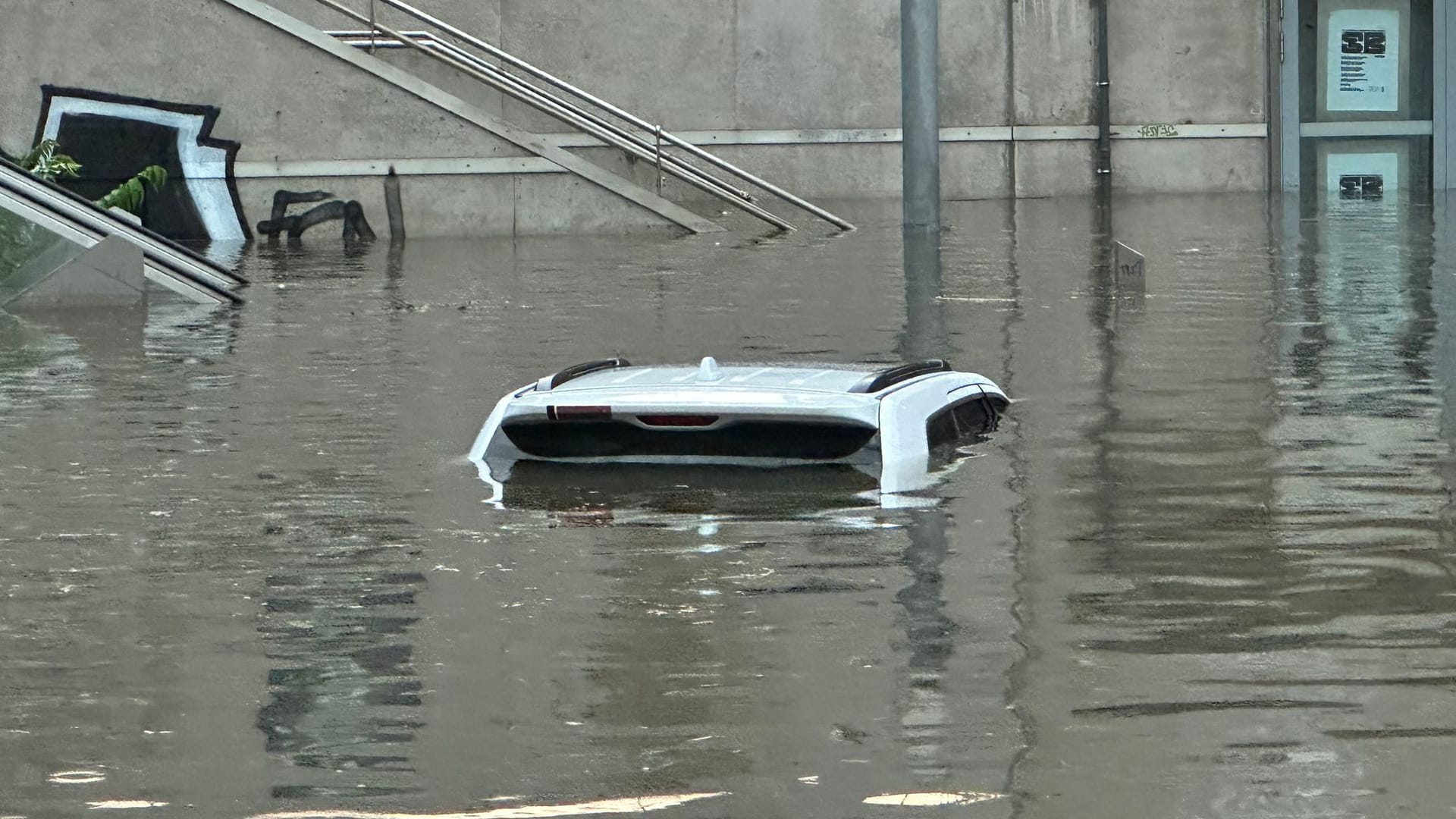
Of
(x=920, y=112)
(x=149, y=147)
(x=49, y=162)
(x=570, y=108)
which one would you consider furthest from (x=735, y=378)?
(x=570, y=108)

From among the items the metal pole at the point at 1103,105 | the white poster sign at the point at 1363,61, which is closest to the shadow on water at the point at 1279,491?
the metal pole at the point at 1103,105

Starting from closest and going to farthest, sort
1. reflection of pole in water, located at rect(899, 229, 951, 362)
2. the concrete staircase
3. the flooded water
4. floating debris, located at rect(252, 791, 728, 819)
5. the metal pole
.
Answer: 1. floating debris, located at rect(252, 791, 728, 819)
2. the flooded water
3. reflection of pole in water, located at rect(899, 229, 951, 362)
4. the concrete staircase
5. the metal pole

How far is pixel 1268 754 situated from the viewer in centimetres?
485

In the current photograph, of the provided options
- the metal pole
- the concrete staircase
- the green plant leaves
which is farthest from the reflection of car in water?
the metal pole

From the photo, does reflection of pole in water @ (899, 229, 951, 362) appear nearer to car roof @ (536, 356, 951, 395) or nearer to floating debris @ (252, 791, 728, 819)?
car roof @ (536, 356, 951, 395)

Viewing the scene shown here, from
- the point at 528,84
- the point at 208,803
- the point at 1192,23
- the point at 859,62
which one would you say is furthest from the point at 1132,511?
the point at 1192,23

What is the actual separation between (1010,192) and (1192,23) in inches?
148

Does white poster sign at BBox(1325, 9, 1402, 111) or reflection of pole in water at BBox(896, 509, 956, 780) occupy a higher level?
white poster sign at BBox(1325, 9, 1402, 111)

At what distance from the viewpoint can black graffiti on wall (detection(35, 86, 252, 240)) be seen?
2573 centimetres

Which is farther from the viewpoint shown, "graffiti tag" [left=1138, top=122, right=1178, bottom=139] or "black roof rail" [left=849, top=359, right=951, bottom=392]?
"graffiti tag" [left=1138, top=122, right=1178, bottom=139]

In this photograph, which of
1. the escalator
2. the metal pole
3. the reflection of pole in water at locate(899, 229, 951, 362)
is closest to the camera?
the reflection of pole in water at locate(899, 229, 951, 362)

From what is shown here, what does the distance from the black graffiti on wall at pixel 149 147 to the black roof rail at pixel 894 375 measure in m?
17.5

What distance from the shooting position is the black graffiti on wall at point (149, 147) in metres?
25.7

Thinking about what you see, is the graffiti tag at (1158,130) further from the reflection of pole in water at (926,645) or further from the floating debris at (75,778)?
the floating debris at (75,778)
